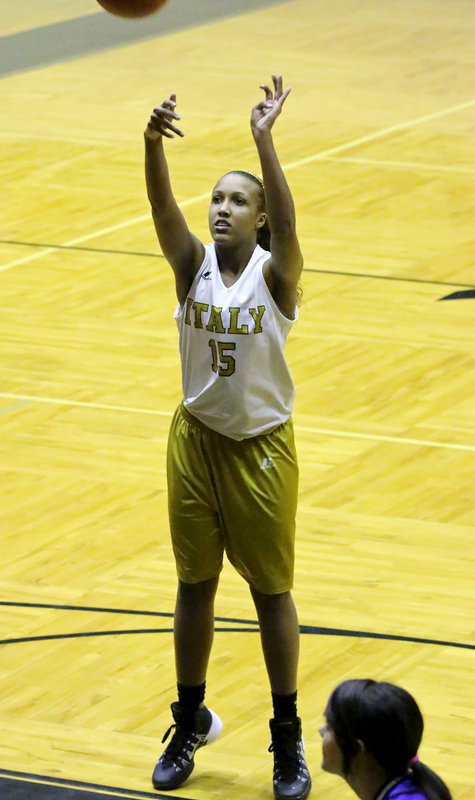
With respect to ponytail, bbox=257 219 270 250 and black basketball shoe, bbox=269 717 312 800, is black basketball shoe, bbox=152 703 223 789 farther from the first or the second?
ponytail, bbox=257 219 270 250

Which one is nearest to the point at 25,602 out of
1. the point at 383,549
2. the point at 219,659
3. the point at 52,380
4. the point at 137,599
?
the point at 137,599

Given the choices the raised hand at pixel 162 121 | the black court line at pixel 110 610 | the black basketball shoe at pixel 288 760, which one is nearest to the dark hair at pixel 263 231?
the raised hand at pixel 162 121

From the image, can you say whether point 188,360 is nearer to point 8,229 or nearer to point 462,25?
point 8,229

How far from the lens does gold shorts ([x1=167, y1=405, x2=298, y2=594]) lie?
424 cm

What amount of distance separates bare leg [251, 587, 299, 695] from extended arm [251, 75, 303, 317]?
0.73 metres

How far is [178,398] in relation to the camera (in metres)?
7.57

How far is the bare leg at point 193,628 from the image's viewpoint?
4383 mm

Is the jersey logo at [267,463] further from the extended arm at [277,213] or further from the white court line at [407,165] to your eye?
the white court line at [407,165]

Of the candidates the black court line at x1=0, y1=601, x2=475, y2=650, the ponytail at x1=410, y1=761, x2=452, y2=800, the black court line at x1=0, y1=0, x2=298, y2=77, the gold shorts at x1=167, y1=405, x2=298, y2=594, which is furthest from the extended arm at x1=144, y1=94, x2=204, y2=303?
the black court line at x1=0, y1=0, x2=298, y2=77

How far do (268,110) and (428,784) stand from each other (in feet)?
6.29

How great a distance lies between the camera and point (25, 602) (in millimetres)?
5543

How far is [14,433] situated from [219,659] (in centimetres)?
233

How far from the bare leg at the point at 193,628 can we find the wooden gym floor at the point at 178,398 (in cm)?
29

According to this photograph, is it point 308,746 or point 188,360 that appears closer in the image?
point 188,360
